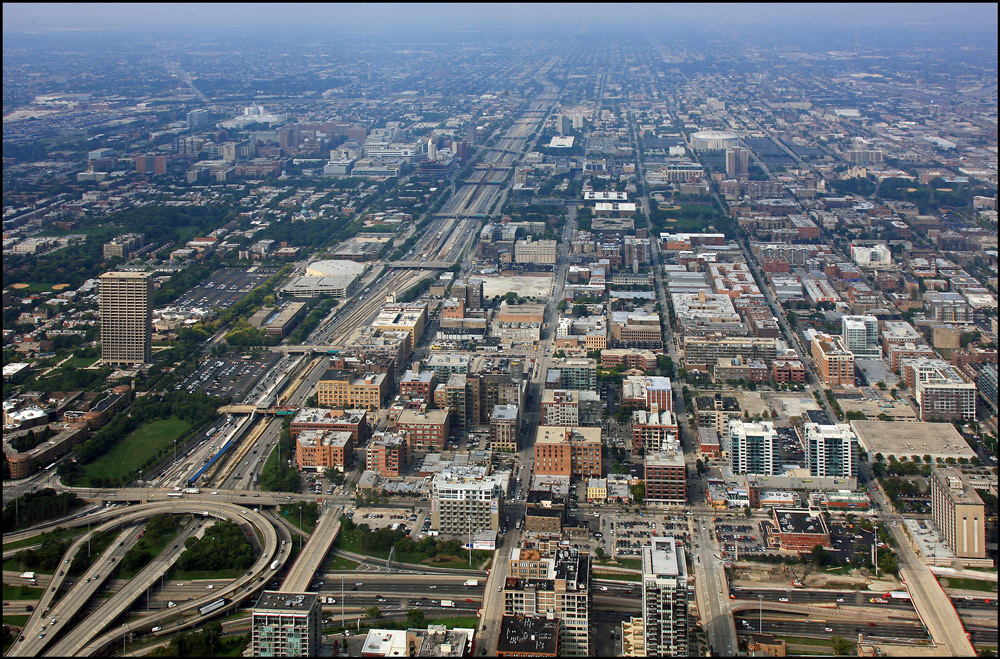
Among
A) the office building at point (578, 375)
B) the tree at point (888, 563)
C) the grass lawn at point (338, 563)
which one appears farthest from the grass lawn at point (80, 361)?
the tree at point (888, 563)

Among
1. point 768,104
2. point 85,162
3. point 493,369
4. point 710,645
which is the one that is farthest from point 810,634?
point 768,104

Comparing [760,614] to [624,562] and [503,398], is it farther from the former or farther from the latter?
[503,398]

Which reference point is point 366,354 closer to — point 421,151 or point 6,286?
point 6,286

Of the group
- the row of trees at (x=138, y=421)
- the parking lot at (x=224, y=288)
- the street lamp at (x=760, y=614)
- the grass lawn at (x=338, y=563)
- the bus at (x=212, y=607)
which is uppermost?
the street lamp at (x=760, y=614)

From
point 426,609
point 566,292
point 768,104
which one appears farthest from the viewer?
point 768,104

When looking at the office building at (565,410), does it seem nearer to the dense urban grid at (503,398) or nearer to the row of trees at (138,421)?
the dense urban grid at (503,398)

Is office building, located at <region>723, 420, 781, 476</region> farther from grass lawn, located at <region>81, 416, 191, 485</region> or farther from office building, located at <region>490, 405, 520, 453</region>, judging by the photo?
grass lawn, located at <region>81, 416, 191, 485</region>
